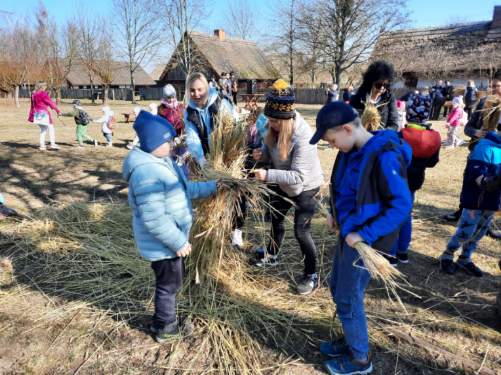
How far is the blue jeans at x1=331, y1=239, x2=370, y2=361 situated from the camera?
1.93 m

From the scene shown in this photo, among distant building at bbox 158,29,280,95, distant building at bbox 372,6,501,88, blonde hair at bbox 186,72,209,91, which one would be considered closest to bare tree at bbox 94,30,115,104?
distant building at bbox 158,29,280,95

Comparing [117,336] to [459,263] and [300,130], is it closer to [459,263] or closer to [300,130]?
[300,130]

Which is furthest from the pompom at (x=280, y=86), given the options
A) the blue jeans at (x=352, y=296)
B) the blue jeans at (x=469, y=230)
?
the blue jeans at (x=469, y=230)

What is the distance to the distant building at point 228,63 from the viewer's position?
32094mm

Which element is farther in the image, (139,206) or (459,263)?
(459,263)

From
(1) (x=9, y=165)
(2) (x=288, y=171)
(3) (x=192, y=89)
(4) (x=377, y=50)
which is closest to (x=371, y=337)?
(2) (x=288, y=171)

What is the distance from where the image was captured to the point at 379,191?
5.75 ft

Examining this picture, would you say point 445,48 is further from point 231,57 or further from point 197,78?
point 197,78

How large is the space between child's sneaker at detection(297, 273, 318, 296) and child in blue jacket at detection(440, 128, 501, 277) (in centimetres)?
127

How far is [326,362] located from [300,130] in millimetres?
1536

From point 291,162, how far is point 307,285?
3.37 feet

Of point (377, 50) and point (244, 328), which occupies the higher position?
point (377, 50)

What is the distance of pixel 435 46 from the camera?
24.1 meters

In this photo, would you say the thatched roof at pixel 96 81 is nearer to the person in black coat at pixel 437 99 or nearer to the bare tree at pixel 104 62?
the bare tree at pixel 104 62
